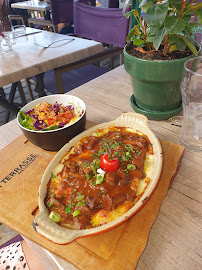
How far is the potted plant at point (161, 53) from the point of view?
0.82m

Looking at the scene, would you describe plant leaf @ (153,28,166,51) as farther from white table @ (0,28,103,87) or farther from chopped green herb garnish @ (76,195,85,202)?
white table @ (0,28,103,87)

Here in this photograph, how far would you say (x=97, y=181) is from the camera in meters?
0.78

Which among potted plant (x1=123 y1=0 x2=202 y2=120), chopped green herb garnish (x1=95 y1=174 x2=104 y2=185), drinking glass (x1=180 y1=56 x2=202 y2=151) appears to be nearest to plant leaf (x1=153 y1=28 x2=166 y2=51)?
potted plant (x1=123 y1=0 x2=202 y2=120)

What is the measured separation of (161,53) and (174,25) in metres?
0.19

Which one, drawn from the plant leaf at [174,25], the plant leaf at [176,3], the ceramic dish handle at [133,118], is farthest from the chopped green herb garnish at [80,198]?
the plant leaf at [176,3]

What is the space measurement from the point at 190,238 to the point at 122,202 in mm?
220

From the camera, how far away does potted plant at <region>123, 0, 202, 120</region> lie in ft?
2.69

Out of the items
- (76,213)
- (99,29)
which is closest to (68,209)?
(76,213)

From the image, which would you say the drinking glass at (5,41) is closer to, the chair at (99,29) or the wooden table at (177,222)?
the chair at (99,29)

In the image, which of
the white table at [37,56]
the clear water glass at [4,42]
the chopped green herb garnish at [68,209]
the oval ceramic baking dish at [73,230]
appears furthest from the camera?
the clear water glass at [4,42]

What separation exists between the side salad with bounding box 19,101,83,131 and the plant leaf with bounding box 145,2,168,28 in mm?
473

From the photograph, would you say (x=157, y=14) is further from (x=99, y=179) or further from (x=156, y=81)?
(x=99, y=179)

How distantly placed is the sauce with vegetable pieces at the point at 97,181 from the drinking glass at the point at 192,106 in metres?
0.21

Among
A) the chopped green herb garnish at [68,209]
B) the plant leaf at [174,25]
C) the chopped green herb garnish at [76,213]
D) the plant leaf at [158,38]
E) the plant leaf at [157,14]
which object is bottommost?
the chopped green herb garnish at [68,209]
